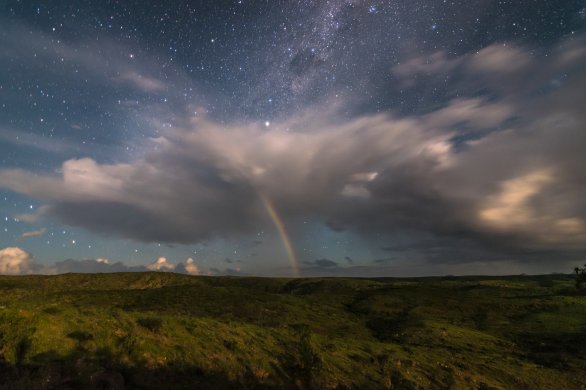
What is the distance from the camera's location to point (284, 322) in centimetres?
6650

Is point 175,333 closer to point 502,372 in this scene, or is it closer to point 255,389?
point 255,389

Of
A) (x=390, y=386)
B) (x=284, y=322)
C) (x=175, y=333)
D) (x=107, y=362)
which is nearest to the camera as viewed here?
(x=107, y=362)

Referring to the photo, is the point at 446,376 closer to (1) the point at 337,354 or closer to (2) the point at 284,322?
(1) the point at 337,354

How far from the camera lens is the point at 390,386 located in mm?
34062

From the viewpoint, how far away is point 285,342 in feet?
127

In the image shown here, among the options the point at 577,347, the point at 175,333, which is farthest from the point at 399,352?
the point at 577,347

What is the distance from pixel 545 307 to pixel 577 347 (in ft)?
107

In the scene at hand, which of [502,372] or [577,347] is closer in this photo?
[502,372]

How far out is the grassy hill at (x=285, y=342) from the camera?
23078 mm

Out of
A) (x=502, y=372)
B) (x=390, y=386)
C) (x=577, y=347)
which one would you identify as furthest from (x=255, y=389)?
(x=577, y=347)

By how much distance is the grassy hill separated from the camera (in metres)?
23.1

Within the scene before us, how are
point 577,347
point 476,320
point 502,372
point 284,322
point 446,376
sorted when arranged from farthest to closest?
point 476,320 < point 284,322 < point 577,347 < point 502,372 < point 446,376

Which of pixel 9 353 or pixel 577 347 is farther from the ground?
pixel 9 353

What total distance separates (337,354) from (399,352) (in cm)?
1009
